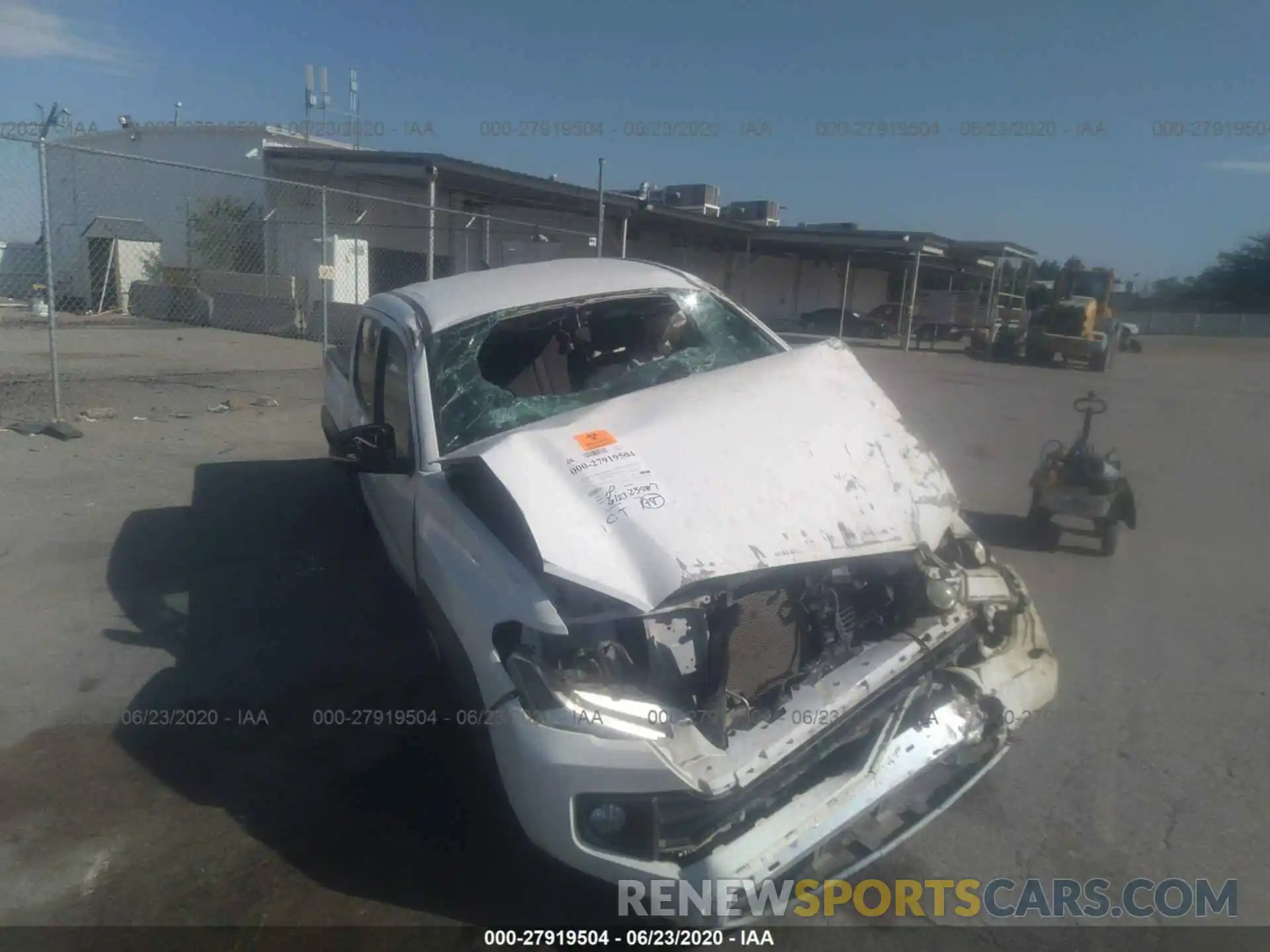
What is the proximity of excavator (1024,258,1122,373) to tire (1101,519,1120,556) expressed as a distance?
65.3 feet

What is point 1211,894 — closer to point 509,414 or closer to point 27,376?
point 509,414

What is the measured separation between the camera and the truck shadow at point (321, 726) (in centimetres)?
308

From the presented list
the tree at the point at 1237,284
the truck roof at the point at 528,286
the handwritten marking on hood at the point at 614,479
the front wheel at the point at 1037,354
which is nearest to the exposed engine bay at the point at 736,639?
the handwritten marking on hood at the point at 614,479

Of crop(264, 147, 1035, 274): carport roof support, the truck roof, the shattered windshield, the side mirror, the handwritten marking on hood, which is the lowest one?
the side mirror

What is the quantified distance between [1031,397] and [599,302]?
13883mm

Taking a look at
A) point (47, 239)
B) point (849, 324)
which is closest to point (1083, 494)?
point (47, 239)

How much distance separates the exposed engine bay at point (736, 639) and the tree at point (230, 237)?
23944 millimetres

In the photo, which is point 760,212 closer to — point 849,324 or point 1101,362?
point 849,324

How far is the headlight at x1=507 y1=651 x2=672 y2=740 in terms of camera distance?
2635 mm

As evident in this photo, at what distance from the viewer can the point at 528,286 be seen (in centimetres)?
483

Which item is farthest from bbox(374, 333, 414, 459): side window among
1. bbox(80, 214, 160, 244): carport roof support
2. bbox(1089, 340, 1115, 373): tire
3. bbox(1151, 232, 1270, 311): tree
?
bbox(1151, 232, 1270, 311): tree

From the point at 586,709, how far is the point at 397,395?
2.32 metres

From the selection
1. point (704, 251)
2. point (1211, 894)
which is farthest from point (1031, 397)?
point (704, 251)

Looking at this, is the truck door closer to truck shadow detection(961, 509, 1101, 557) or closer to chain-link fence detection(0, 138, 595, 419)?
truck shadow detection(961, 509, 1101, 557)
